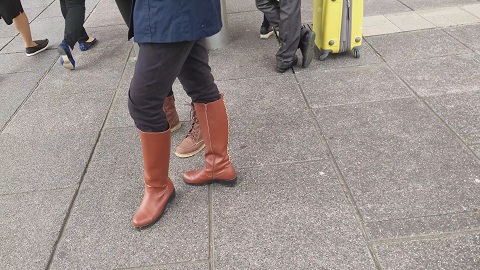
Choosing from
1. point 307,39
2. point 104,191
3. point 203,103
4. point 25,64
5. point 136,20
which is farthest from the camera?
point 25,64

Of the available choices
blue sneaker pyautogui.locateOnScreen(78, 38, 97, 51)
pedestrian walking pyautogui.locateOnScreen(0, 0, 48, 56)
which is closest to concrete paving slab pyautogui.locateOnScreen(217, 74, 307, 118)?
blue sneaker pyautogui.locateOnScreen(78, 38, 97, 51)

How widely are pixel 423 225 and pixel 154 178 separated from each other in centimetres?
146

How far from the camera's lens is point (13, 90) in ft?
13.9

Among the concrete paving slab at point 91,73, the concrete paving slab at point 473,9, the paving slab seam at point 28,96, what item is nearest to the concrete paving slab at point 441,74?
the concrete paving slab at point 473,9

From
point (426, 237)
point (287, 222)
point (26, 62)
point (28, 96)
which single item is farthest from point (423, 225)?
point (26, 62)

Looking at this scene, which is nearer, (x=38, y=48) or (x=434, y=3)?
(x=38, y=48)

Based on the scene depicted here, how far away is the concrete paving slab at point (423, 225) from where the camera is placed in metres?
2.15

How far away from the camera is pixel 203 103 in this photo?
240 cm

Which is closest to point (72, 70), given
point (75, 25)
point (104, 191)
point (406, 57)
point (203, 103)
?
point (75, 25)

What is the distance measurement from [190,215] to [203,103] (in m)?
0.65

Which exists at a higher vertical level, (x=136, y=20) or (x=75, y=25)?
(x=136, y=20)

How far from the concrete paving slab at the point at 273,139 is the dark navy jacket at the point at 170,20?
3.89 ft

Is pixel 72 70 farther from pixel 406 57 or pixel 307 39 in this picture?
pixel 406 57

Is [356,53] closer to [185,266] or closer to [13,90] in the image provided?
[185,266]
